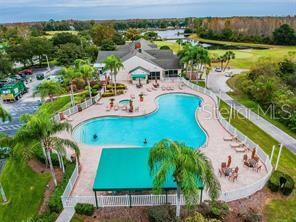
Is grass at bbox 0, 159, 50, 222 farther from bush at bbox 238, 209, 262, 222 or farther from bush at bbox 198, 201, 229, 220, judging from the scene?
bush at bbox 238, 209, 262, 222

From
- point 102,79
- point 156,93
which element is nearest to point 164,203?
point 156,93

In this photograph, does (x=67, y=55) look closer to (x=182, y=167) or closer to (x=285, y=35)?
(x=182, y=167)

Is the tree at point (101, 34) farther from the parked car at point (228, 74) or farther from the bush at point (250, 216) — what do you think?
the bush at point (250, 216)

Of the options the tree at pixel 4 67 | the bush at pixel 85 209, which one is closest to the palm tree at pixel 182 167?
the bush at pixel 85 209

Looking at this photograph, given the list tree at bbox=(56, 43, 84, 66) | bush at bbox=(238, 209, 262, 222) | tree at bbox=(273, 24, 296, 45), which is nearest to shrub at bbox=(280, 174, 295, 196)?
bush at bbox=(238, 209, 262, 222)

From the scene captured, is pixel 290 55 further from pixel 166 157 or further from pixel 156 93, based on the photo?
pixel 166 157

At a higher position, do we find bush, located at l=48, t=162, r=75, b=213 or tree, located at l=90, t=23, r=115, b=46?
tree, located at l=90, t=23, r=115, b=46
